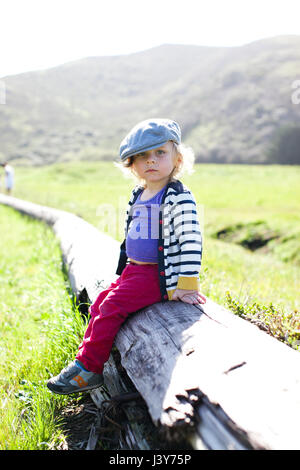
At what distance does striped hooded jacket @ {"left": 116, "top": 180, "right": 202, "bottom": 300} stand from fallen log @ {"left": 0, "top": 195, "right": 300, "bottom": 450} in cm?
17

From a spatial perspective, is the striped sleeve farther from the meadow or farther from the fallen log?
the meadow

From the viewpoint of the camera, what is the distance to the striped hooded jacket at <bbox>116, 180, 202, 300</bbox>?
2.76m

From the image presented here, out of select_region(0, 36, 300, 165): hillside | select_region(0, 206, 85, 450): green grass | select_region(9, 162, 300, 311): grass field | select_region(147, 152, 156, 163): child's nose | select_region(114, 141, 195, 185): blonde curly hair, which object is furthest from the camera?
select_region(0, 36, 300, 165): hillside

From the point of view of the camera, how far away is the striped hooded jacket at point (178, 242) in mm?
2758

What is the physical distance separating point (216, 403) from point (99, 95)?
12955 cm

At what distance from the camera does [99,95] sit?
123 m

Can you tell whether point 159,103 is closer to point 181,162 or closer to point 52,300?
point 52,300

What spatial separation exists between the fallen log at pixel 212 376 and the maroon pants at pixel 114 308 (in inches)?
3.2

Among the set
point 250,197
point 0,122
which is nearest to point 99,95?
point 0,122

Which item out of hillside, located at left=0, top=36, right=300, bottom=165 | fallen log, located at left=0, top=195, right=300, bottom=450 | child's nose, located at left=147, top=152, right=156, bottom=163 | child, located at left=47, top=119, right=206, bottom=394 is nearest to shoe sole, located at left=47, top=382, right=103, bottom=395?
child, located at left=47, top=119, right=206, bottom=394

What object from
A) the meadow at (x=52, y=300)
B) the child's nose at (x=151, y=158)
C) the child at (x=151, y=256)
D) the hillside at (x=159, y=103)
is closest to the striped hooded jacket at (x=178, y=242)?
the child at (x=151, y=256)

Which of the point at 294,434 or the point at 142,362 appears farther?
the point at 142,362
